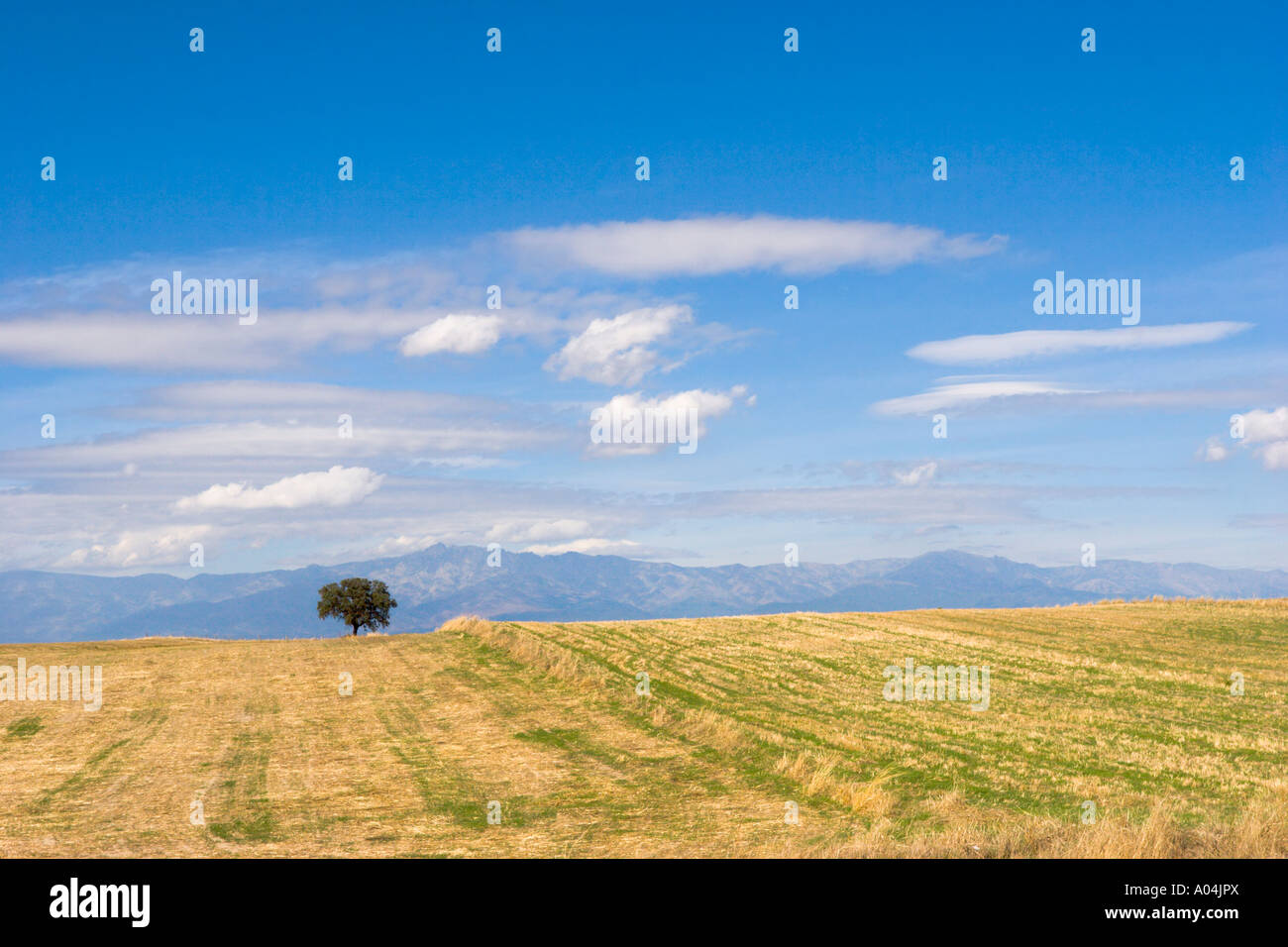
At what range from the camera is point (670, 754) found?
2575 cm

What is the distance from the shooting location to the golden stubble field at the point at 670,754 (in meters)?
17.1

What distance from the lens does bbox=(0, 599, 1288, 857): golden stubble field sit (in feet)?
56.0

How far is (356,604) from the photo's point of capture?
69.5 m

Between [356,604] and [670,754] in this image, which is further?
[356,604]

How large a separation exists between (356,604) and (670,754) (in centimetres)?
4891

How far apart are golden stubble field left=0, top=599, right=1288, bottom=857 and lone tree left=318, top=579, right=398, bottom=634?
1865 centimetres

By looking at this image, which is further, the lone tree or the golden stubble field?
the lone tree

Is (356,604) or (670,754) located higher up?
(356,604)

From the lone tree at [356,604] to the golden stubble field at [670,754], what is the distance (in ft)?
61.2

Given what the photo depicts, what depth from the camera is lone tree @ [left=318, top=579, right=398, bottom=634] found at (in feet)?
227
